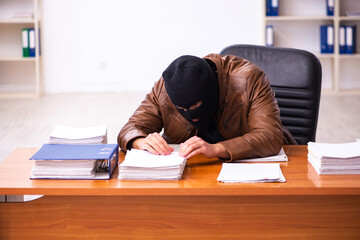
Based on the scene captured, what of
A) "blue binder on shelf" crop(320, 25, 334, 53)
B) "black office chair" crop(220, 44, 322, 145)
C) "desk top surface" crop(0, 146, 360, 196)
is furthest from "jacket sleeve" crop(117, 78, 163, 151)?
"blue binder on shelf" crop(320, 25, 334, 53)

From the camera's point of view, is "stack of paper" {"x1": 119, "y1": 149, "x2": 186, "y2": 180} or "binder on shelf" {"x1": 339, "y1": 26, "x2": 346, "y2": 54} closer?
"stack of paper" {"x1": 119, "y1": 149, "x2": 186, "y2": 180}

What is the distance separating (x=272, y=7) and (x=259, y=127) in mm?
4722

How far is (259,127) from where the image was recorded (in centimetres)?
242

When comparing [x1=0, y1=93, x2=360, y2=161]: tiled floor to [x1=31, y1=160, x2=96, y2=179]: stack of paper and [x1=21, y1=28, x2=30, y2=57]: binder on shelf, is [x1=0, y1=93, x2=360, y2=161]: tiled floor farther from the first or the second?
[x1=31, y1=160, x2=96, y2=179]: stack of paper

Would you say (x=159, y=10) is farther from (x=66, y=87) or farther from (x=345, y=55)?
(x=345, y=55)

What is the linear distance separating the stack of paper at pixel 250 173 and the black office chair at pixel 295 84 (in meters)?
0.86

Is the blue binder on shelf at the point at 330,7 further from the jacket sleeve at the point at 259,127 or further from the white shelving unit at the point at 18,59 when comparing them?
the jacket sleeve at the point at 259,127

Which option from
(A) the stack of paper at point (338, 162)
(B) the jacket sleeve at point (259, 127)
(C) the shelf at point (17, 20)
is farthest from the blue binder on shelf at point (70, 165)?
(C) the shelf at point (17, 20)

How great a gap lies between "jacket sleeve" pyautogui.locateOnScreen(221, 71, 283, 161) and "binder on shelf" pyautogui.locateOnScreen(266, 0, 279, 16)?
4507 millimetres

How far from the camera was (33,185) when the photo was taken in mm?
2051

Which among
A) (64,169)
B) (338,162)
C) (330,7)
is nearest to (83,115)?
(330,7)

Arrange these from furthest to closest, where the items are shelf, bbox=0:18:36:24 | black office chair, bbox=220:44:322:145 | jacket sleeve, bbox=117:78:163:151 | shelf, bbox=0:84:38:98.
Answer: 1. shelf, bbox=0:84:38:98
2. shelf, bbox=0:18:36:24
3. black office chair, bbox=220:44:322:145
4. jacket sleeve, bbox=117:78:163:151

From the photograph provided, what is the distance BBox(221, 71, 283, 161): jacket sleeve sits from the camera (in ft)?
7.59

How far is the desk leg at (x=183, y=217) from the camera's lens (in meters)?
2.09
